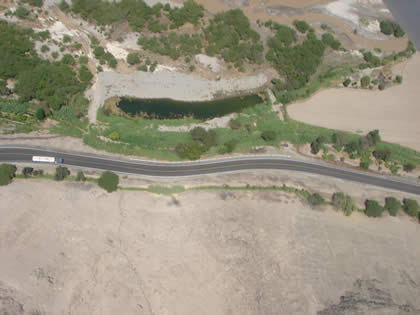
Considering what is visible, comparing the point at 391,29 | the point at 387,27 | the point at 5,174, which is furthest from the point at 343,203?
the point at 5,174

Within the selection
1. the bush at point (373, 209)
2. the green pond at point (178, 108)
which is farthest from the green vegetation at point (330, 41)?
the bush at point (373, 209)

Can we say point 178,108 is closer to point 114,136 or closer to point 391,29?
point 114,136

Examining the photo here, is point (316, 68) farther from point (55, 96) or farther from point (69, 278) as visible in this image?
point (69, 278)

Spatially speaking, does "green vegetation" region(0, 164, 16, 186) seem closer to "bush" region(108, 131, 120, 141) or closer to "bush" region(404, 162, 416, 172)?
"bush" region(108, 131, 120, 141)

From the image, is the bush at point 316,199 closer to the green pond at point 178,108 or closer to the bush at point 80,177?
the green pond at point 178,108

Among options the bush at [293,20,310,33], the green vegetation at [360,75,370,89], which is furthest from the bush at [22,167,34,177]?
the green vegetation at [360,75,370,89]

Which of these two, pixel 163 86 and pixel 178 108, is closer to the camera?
pixel 178 108

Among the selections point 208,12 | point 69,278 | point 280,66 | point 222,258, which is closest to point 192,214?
point 222,258
